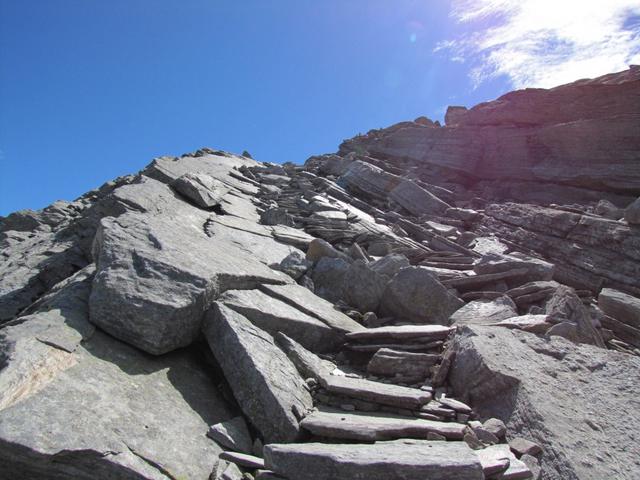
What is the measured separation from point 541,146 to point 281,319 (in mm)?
26123

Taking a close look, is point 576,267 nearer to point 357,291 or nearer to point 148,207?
point 357,291

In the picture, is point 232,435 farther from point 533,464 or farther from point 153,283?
point 533,464

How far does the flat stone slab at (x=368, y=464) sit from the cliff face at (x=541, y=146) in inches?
910

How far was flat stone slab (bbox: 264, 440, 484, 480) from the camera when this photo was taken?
3912mm

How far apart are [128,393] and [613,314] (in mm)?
10842

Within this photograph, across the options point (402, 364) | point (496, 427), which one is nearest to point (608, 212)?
point (402, 364)

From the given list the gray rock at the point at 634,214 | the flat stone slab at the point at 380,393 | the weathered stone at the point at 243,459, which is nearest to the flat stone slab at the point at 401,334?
the flat stone slab at the point at 380,393

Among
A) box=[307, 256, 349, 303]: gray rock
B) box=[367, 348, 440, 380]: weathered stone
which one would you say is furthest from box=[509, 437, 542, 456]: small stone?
box=[307, 256, 349, 303]: gray rock

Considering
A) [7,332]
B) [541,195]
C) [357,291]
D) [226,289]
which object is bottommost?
[7,332]

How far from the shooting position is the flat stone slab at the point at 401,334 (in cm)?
729

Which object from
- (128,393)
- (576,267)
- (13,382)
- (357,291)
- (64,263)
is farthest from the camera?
(576,267)

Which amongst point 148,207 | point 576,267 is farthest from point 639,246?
point 148,207

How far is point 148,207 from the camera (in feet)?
36.6

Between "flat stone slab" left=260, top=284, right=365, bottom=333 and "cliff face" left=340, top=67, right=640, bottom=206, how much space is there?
2040cm
